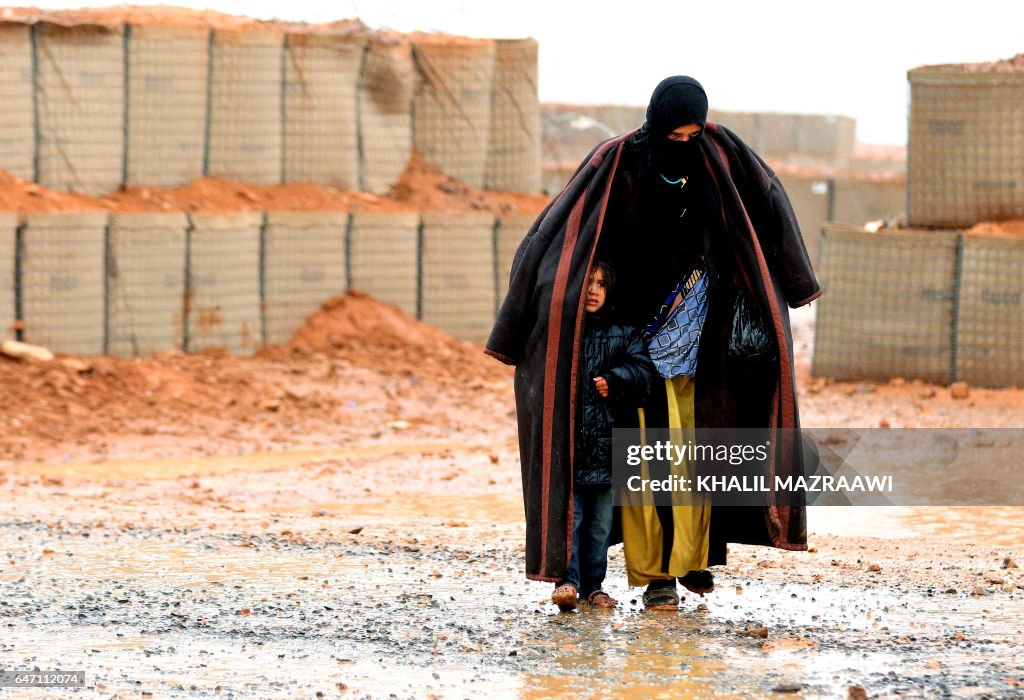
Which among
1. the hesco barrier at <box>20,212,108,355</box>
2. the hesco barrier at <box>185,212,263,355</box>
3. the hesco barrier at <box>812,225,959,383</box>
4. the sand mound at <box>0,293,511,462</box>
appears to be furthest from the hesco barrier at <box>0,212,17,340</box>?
the hesco barrier at <box>812,225,959,383</box>

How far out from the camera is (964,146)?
426 inches

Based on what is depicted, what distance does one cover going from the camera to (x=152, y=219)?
10.6m

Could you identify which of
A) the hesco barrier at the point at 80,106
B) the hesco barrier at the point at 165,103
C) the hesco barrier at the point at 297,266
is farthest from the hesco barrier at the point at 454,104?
the hesco barrier at the point at 80,106

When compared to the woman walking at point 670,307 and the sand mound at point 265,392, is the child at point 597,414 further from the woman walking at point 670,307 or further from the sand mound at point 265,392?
the sand mound at point 265,392

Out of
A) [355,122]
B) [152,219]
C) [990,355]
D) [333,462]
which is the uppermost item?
[355,122]

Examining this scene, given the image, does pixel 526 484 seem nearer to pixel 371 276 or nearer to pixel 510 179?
pixel 371 276

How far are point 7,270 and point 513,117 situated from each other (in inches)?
193

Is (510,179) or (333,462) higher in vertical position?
(510,179)

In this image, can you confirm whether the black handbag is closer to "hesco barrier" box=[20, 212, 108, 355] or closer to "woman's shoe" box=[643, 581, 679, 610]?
"woman's shoe" box=[643, 581, 679, 610]

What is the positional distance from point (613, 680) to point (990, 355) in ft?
25.1

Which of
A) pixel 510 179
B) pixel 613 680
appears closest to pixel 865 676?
pixel 613 680

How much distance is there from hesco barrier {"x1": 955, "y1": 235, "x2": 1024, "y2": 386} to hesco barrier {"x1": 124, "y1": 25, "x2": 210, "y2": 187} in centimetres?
607

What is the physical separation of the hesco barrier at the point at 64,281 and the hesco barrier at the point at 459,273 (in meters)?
2.80

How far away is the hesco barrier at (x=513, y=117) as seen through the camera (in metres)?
13.0
